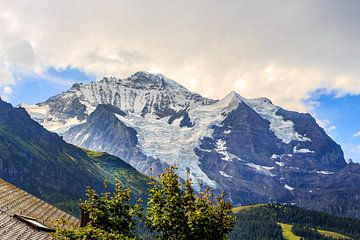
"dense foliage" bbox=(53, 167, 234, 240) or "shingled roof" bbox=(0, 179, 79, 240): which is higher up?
"dense foliage" bbox=(53, 167, 234, 240)

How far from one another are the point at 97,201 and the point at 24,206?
3718 millimetres

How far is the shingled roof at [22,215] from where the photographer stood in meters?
19.0

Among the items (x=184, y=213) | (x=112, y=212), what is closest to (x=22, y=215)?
(x=112, y=212)

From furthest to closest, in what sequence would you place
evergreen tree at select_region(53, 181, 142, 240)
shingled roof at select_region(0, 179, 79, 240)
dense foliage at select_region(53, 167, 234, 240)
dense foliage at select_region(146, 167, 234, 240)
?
1. dense foliage at select_region(146, 167, 234, 240)
2. dense foliage at select_region(53, 167, 234, 240)
3. evergreen tree at select_region(53, 181, 142, 240)
4. shingled roof at select_region(0, 179, 79, 240)

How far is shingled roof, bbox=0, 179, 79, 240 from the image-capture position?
19031 millimetres

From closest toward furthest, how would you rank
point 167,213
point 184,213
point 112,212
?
point 112,212, point 167,213, point 184,213

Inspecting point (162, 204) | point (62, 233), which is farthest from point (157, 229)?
point (62, 233)

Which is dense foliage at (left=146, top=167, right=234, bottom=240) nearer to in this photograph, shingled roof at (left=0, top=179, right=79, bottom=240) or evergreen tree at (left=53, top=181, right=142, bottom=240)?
evergreen tree at (left=53, top=181, right=142, bottom=240)

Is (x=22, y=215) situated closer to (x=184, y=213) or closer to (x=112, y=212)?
(x=112, y=212)

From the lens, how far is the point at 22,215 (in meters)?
21.2

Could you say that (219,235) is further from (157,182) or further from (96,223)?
(96,223)

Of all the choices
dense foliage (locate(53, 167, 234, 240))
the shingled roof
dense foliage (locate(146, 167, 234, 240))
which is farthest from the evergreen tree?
the shingled roof

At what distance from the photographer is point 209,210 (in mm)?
26422

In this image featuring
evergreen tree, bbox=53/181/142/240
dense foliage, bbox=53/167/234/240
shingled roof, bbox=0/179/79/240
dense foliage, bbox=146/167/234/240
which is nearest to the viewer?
shingled roof, bbox=0/179/79/240
